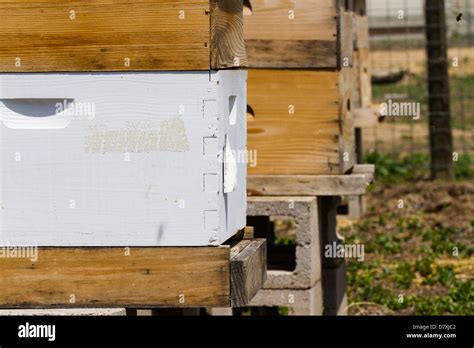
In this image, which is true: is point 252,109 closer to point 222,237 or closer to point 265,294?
point 265,294

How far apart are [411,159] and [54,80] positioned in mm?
7664

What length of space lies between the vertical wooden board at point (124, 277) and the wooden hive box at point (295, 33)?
196 cm

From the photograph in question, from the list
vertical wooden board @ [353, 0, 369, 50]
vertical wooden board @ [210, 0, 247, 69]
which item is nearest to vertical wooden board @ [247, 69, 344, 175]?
vertical wooden board @ [210, 0, 247, 69]

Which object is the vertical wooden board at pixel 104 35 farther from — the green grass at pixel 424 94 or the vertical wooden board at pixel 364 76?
the green grass at pixel 424 94

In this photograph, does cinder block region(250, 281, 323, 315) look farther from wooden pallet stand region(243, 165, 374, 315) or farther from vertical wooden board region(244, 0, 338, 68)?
vertical wooden board region(244, 0, 338, 68)

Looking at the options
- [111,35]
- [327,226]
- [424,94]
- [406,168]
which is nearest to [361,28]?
[406,168]

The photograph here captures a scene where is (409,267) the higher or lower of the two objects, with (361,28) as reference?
lower

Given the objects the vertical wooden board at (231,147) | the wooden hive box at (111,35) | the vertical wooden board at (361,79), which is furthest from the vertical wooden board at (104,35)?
the vertical wooden board at (361,79)

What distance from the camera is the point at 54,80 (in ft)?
9.98

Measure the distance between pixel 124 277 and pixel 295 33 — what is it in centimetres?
209

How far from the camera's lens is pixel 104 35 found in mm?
3010

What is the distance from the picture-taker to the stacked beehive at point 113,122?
297 centimetres

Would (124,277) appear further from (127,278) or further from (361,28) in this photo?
(361,28)

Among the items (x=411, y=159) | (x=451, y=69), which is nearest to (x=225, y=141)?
(x=411, y=159)
